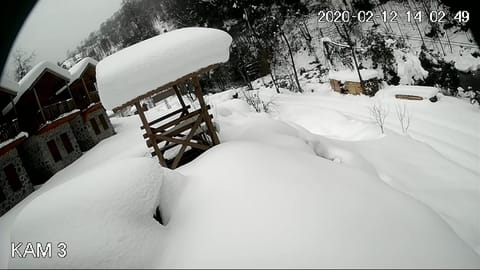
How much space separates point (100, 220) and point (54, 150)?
16.1 m

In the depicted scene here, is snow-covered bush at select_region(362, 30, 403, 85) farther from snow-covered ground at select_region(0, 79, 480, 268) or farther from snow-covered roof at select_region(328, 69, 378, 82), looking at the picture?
snow-covered ground at select_region(0, 79, 480, 268)

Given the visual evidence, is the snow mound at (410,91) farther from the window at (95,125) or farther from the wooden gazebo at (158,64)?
the window at (95,125)

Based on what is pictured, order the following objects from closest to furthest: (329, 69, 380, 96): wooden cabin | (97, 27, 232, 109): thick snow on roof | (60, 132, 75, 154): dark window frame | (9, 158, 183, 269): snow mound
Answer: (9, 158, 183, 269): snow mound, (97, 27, 232, 109): thick snow on roof, (60, 132, 75, 154): dark window frame, (329, 69, 380, 96): wooden cabin

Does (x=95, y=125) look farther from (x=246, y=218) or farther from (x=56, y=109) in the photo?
(x=246, y=218)

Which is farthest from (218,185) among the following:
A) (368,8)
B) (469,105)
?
(368,8)

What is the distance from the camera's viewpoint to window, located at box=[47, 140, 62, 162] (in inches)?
657

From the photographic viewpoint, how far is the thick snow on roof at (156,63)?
20.2 feet

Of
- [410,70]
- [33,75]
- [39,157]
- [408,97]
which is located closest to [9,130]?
[39,157]

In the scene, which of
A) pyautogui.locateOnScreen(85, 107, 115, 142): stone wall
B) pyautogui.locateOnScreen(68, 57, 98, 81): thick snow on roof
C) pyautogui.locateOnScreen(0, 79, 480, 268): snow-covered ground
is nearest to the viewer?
pyautogui.locateOnScreen(0, 79, 480, 268): snow-covered ground

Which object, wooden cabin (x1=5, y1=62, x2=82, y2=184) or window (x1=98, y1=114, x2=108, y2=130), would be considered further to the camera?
window (x1=98, y1=114, x2=108, y2=130)

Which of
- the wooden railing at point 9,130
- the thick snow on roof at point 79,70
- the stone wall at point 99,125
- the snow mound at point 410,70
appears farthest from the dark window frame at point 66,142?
the snow mound at point 410,70

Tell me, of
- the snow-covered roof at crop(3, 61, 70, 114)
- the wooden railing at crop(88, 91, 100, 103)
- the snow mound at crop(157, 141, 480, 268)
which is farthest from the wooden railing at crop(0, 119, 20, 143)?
the snow mound at crop(157, 141, 480, 268)

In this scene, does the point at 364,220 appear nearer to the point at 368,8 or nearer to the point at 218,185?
the point at 218,185

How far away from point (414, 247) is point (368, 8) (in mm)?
30626
